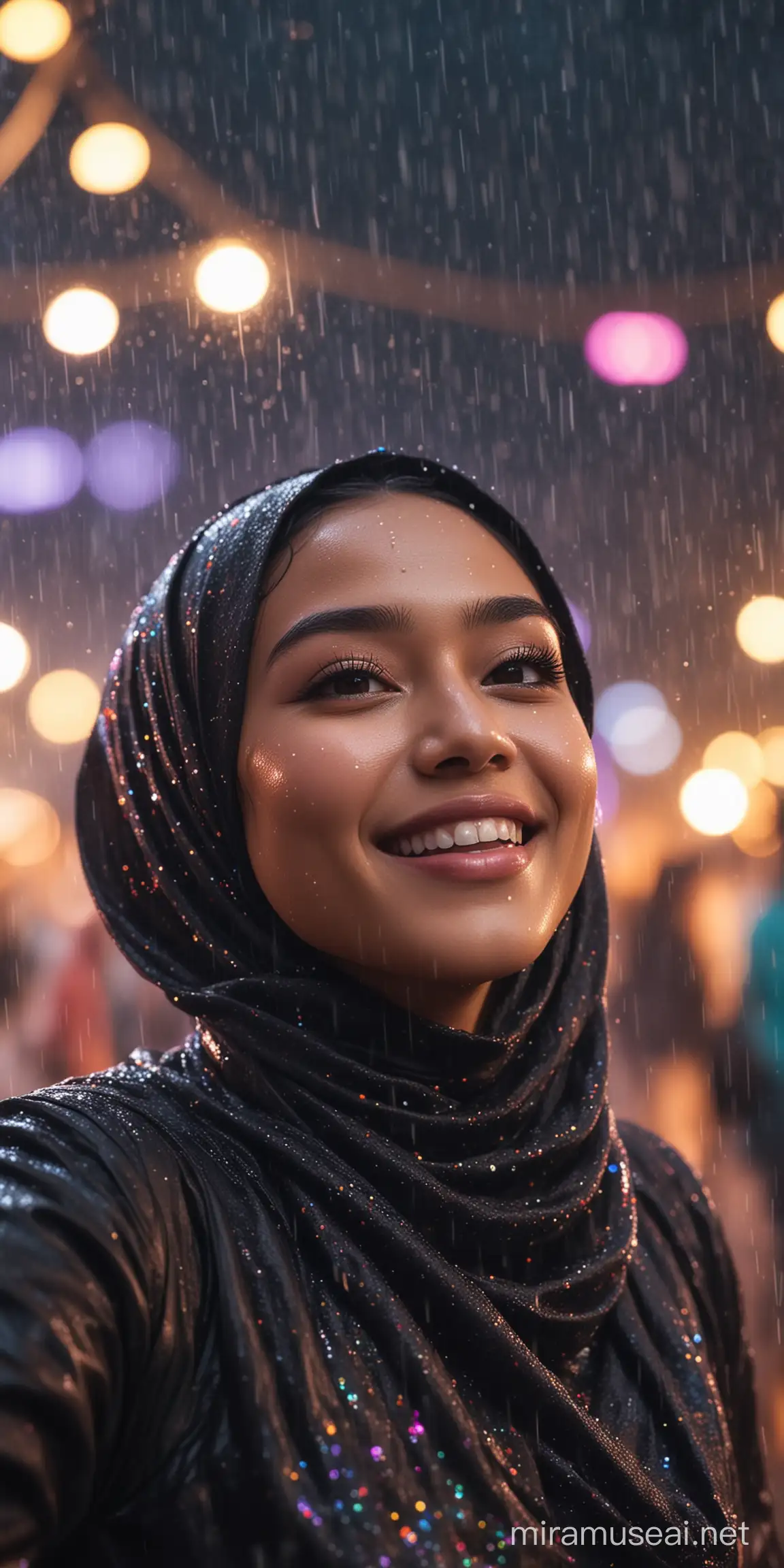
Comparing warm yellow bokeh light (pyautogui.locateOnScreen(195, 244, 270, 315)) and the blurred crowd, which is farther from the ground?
warm yellow bokeh light (pyautogui.locateOnScreen(195, 244, 270, 315))

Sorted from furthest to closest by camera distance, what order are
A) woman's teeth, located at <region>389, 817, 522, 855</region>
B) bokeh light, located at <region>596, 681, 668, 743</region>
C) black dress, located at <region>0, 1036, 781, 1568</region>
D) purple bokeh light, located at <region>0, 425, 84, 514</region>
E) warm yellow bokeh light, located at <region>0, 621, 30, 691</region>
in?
bokeh light, located at <region>596, 681, 668, 743</region> → warm yellow bokeh light, located at <region>0, 621, 30, 691</region> → purple bokeh light, located at <region>0, 425, 84, 514</region> → woman's teeth, located at <region>389, 817, 522, 855</region> → black dress, located at <region>0, 1036, 781, 1568</region>

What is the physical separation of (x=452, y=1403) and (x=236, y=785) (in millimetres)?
472

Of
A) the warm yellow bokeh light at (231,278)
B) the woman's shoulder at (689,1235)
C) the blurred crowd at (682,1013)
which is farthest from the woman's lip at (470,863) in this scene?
the blurred crowd at (682,1013)

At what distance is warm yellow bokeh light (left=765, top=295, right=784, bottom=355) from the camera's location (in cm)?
242

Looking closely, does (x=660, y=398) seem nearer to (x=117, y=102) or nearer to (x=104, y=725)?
(x=117, y=102)

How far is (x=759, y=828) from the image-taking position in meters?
3.52

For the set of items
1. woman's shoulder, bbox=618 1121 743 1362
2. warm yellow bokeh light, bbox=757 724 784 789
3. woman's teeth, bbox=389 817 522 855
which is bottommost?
woman's shoulder, bbox=618 1121 743 1362

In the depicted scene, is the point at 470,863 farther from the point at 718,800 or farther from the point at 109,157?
the point at 718,800

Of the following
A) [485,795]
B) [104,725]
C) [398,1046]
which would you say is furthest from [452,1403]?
[104,725]

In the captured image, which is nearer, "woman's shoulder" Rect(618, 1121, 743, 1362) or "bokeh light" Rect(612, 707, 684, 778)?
"woman's shoulder" Rect(618, 1121, 743, 1362)

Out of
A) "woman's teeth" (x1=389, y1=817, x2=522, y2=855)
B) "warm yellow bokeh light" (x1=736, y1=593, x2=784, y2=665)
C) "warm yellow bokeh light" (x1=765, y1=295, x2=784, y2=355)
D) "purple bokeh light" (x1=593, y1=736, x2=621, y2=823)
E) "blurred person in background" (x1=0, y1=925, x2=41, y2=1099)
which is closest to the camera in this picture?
"woman's teeth" (x1=389, y1=817, x2=522, y2=855)

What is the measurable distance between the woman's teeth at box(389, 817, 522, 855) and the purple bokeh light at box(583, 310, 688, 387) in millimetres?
1862

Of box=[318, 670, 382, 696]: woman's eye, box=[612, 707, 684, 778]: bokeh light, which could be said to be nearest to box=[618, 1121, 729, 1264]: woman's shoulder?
box=[318, 670, 382, 696]: woman's eye

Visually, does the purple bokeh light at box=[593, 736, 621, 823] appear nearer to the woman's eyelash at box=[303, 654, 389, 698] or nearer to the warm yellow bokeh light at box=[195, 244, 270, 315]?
the warm yellow bokeh light at box=[195, 244, 270, 315]
